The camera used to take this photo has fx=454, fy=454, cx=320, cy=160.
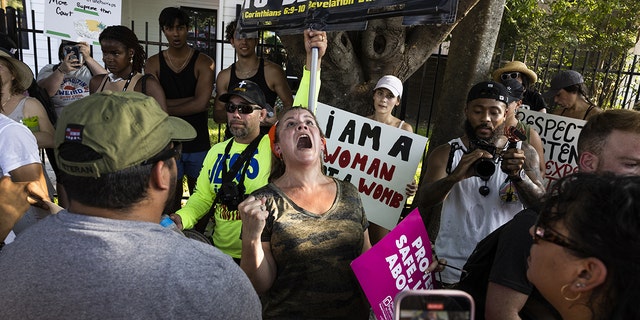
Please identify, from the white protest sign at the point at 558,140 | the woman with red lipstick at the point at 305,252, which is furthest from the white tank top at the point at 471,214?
the white protest sign at the point at 558,140

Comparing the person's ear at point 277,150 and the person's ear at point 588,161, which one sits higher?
the person's ear at point 588,161

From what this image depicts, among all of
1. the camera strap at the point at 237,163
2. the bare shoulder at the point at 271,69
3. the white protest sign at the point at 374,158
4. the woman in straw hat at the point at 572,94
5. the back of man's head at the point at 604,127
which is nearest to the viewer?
the back of man's head at the point at 604,127

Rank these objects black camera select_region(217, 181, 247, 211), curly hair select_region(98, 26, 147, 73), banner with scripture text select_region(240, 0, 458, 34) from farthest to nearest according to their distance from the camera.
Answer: curly hair select_region(98, 26, 147, 73), black camera select_region(217, 181, 247, 211), banner with scripture text select_region(240, 0, 458, 34)

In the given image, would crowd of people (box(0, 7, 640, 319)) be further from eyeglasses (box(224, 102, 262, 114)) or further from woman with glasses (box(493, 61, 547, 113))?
woman with glasses (box(493, 61, 547, 113))

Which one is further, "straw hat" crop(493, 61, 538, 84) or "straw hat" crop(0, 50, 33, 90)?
"straw hat" crop(493, 61, 538, 84)

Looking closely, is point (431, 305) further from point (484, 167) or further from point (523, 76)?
point (523, 76)

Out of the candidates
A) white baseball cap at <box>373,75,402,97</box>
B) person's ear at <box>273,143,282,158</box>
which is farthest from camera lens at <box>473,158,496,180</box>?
white baseball cap at <box>373,75,402,97</box>

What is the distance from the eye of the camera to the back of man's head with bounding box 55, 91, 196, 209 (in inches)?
47.9

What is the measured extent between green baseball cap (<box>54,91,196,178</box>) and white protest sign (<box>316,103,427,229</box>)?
236cm

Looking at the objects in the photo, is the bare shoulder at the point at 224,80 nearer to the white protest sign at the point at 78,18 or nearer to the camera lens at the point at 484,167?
the white protest sign at the point at 78,18

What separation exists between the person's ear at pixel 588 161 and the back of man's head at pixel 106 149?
5.90 feet

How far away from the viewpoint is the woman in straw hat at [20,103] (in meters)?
3.10

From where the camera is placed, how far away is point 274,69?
4203 mm

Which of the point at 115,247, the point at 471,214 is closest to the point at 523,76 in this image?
the point at 471,214
